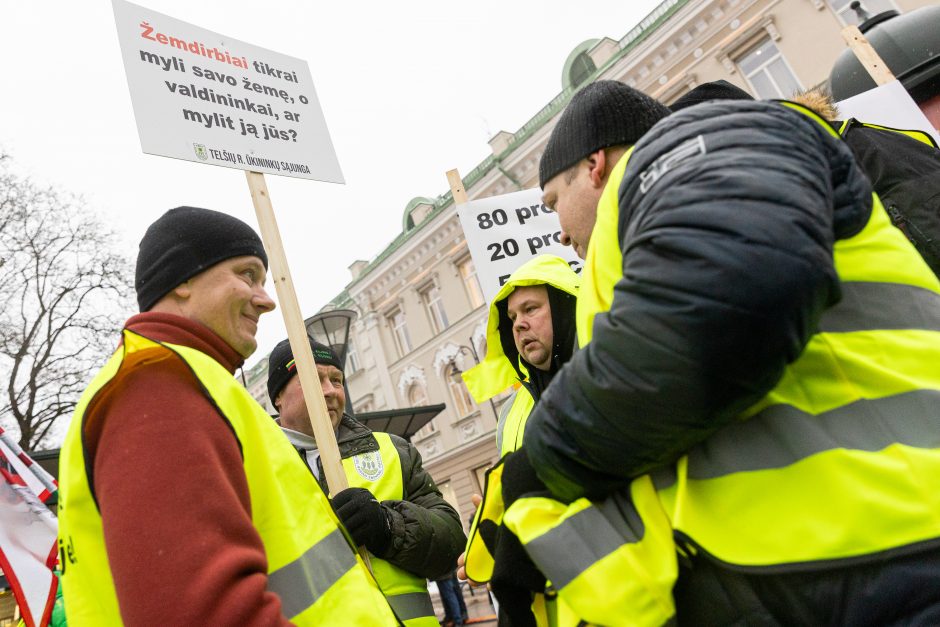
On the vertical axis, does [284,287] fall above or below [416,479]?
above

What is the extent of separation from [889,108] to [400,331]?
19122 millimetres

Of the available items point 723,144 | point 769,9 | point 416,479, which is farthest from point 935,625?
point 769,9

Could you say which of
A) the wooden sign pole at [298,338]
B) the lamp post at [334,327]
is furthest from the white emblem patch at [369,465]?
the lamp post at [334,327]

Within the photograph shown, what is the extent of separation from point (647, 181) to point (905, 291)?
0.47m

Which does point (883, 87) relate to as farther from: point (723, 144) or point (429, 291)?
point (429, 291)

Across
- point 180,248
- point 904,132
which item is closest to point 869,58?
point 904,132

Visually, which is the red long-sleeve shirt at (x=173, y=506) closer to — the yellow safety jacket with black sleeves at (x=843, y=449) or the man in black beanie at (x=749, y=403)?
the man in black beanie at (x=749, y=403)

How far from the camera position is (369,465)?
2527 millimetres

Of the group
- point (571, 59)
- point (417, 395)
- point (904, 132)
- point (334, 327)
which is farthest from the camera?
point (417, 395)

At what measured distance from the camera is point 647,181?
964mm

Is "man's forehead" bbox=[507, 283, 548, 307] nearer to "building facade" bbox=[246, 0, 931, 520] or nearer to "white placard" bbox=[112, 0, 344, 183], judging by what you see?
"white placard" bbox=[112, 0, 344, 183]

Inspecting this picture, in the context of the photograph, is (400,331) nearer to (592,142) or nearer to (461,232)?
(461,232)

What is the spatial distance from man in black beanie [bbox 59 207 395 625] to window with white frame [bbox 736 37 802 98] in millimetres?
14574

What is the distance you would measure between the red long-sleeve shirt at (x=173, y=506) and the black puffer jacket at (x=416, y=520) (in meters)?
1.14
